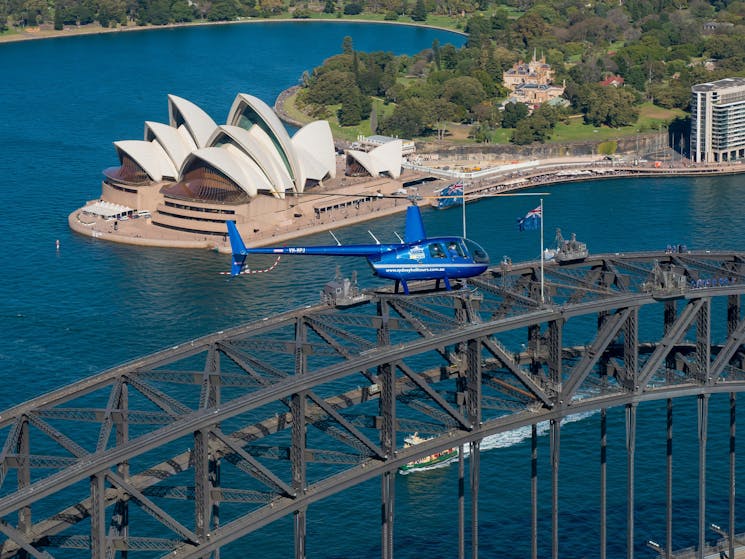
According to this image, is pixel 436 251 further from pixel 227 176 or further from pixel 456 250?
pixel 227 176


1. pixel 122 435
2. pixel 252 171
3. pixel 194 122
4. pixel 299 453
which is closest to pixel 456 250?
pixel 299 453

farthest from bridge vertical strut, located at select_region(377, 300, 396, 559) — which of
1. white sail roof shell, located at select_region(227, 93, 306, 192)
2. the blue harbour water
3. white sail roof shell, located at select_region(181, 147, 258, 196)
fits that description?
white sail roof shell, located at select_region(227, 93, 306, 192)

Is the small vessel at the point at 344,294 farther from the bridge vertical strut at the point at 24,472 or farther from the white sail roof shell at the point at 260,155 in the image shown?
the white sail roof shell at the point at 260,155

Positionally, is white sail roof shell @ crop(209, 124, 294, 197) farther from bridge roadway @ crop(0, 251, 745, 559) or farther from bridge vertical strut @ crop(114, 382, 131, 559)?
bridge vertical strut @ crop(114, 382, 131, 559)

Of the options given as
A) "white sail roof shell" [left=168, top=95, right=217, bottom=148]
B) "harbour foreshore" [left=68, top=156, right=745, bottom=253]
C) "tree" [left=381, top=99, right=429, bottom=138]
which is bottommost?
"harbour foreshore" [left=68, top=156, right=745, bottom=253]

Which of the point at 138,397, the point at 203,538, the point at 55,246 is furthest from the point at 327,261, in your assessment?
the point at 203,538

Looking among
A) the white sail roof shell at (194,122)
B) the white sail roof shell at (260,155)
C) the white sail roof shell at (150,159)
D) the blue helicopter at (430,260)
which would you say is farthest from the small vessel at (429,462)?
the white sail roof shell at (194,122)

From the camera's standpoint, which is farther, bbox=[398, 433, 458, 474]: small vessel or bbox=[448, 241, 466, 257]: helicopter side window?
bbox=[398, 433, 458, 474]: small vessel
